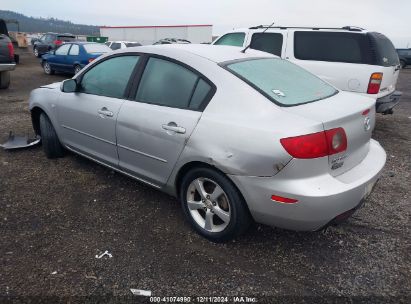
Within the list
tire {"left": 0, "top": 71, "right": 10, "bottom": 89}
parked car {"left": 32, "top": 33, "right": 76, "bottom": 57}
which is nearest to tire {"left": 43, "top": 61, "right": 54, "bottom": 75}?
tire {"left": 0, "top": 71, "right": 10, "bottom": 89}

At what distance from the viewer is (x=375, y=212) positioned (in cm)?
358

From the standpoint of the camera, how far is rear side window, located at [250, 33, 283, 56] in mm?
6902

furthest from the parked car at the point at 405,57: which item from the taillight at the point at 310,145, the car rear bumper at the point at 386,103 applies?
the taillight at the point at 310,145

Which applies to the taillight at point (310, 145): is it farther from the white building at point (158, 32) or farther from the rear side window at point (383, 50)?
the white building at point (158, 32)

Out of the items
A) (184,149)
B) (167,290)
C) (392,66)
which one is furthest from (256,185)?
(392,66)

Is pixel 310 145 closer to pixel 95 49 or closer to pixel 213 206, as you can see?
pixel 213 206

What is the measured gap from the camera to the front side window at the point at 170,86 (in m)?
2.91

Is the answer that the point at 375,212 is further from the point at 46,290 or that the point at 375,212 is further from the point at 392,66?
the point at 392,66

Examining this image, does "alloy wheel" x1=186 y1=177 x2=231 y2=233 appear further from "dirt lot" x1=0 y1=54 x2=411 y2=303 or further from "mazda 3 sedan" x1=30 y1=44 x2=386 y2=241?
"dirt lot" x1=0 y1=54 x2=411 y2=303

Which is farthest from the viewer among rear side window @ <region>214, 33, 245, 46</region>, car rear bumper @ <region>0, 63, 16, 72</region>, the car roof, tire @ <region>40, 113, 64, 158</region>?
car rear bumper @ <region>0, 63, 16, 72</region>

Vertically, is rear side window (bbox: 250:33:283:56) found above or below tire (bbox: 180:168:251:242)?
above

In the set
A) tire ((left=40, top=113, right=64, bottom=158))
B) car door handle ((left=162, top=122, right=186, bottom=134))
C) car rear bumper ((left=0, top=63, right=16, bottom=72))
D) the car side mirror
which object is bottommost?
tire ((left=40, top=113, right=64, bottom=158))

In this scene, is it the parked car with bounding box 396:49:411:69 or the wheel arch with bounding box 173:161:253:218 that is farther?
the parked car with bounding box 396:49:411:69

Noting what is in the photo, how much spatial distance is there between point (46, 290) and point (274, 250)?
1.82 meters
